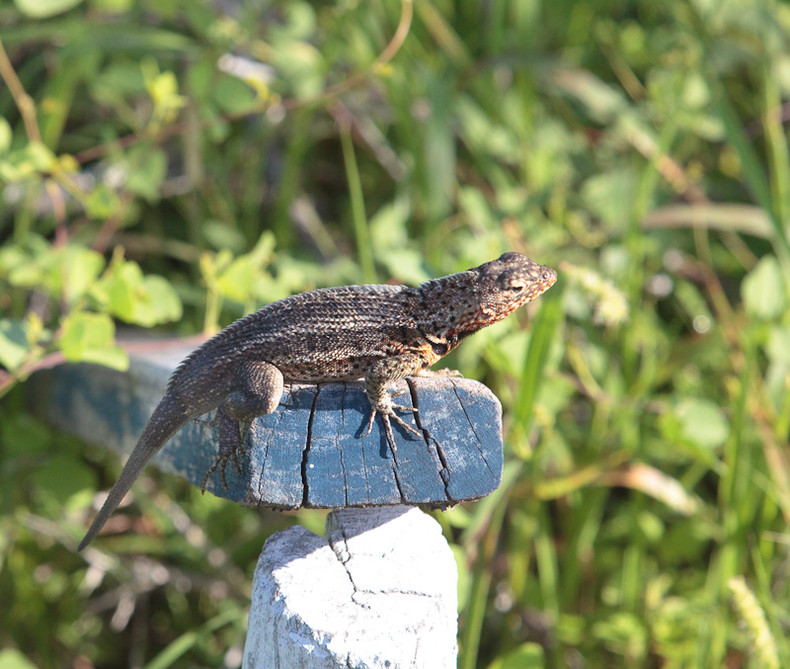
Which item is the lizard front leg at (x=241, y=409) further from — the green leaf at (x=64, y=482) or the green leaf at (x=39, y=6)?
the green leaf at (x=39, y=6)

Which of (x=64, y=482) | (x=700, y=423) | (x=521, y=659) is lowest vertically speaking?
(x=64, y=482)

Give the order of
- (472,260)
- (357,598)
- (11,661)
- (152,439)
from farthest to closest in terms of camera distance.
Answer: (472,260)
(11,661)
(152,439)
(357,598)

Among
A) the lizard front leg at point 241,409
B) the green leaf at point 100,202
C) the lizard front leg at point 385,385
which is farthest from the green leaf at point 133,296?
the lizard front leg at point 385,385

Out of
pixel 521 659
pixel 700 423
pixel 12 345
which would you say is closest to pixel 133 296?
pixel 12 345

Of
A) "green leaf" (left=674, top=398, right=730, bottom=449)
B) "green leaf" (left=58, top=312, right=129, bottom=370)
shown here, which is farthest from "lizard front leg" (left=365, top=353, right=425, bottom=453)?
"green leaf" (left=674, top=398, right=730, bottom=449)

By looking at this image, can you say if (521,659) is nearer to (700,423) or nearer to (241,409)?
(700,423)

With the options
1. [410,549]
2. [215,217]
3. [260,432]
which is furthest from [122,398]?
[215,217]
